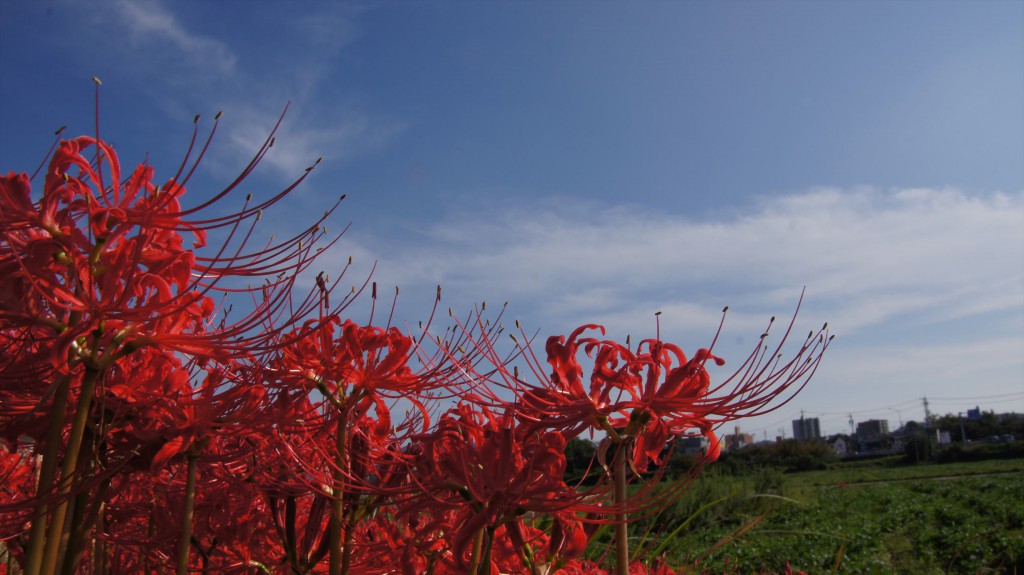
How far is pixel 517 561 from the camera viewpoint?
83.7 inches

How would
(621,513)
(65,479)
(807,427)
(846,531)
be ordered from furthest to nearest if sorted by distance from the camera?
(807,427), (846,531), (621,513), (65,479)

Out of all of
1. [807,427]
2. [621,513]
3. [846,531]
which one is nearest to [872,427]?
[807,427]

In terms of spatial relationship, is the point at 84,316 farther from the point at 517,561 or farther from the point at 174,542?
the point at 517,561

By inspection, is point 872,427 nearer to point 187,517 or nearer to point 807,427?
point 807,427

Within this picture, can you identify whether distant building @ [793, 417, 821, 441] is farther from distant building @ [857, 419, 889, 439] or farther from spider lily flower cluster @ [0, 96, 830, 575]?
spider lily flower cluster @ [0, 96, 830, 575]

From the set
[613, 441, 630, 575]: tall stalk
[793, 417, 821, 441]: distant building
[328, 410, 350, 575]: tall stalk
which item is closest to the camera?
[613, 441, 630, 575]: tall stalk

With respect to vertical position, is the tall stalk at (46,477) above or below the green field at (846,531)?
above

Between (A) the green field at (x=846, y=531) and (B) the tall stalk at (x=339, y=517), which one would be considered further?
(A) the green field at (x=846, y=531)

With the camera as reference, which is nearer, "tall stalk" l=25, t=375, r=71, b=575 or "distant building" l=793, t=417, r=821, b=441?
"tall stalk" l=25, t=375, r=71, b=575

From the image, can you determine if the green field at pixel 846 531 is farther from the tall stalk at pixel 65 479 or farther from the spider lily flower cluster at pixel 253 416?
the tall stalk at pixel 65 479

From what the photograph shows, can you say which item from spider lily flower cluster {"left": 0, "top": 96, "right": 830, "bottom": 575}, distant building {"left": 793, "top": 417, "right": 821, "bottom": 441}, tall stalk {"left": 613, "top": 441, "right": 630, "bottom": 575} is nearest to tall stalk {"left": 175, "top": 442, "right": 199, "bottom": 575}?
spider lily flower cluster {"left": 0, "top": 96, "right": 830, "bottom": 575}

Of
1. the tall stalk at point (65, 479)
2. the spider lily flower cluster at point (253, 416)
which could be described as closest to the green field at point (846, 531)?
the spider lily flower cluster at point (253, 416)

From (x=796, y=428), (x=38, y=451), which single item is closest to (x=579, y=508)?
(x=38, y=451)

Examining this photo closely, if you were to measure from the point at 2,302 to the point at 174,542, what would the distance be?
45.4 inches
